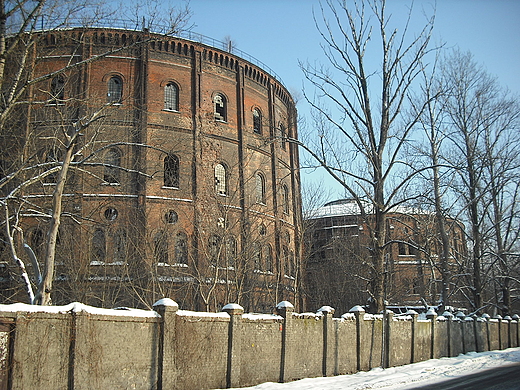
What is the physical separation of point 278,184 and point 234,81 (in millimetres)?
5858

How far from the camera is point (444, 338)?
18.3 meters

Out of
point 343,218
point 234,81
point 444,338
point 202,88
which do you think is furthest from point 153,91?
point 343,218

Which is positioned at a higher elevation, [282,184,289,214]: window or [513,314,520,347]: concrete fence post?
[282,184,289,214]: window

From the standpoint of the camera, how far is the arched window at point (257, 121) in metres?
27.7

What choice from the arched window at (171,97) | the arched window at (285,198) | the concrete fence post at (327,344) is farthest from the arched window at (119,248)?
the arched window at (285,198)

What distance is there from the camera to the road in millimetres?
10273

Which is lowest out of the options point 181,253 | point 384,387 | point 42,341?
point 384,387

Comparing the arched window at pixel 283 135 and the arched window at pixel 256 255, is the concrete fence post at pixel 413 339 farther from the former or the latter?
the arched window at pixel 283 135

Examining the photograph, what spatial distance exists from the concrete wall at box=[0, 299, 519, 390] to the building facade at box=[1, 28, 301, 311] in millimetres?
5175

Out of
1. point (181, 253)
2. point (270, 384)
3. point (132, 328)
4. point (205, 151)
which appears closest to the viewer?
point (132, 328)

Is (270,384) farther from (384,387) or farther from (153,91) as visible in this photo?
(153,91)

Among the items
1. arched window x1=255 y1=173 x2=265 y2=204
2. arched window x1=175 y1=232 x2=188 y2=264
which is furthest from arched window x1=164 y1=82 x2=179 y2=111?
arched window x1=175 y1=232 x2=188 y2=264

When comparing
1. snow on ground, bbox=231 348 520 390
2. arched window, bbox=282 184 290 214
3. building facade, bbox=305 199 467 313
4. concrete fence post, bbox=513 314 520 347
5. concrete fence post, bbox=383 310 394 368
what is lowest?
concrete fence post, bbox=513 314 520 347

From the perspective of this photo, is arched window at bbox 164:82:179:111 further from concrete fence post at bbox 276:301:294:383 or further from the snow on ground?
the snow on ground
